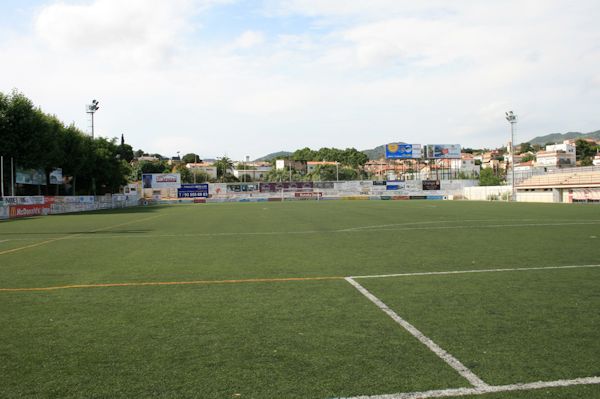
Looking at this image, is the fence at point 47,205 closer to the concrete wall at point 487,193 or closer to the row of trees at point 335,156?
the concrete wall at point 487,193

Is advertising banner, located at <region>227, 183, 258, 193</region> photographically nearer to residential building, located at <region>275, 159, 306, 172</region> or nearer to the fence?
the fence

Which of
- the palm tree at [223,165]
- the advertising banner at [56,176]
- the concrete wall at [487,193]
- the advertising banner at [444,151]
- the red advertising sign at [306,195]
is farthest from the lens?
the palm tree at [223,165]

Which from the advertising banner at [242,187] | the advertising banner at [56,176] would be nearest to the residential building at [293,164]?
the advertising banner at [242,187]

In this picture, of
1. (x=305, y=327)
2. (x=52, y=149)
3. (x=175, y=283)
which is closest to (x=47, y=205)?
(x=52, y=149)

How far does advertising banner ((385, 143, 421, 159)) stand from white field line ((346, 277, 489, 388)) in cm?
7502

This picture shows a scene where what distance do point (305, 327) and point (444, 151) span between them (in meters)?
82.3

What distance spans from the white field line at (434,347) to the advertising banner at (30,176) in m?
43.0

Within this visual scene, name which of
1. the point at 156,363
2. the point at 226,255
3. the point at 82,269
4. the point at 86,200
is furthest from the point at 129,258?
the point at 86,200

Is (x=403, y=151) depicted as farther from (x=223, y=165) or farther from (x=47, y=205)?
(x=223, y=165)

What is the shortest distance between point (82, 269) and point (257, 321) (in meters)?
5.49

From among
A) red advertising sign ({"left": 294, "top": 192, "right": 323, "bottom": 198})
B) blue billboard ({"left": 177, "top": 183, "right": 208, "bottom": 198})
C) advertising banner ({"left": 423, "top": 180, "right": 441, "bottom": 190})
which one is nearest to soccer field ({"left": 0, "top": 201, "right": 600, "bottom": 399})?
red advertising sign ({"left": 294, "top": 192, "right": 323, "bottom": 198})

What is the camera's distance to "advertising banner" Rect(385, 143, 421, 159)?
3115 inches

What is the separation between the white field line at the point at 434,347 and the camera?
3.61 metres

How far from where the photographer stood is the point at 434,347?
430cm
